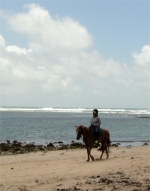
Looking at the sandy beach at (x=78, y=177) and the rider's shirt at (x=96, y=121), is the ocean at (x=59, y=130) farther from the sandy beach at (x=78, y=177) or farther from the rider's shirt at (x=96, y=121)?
the sandy beach at (x=78, y=177)

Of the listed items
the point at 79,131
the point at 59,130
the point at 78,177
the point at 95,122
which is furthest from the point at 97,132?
the point at 59,130

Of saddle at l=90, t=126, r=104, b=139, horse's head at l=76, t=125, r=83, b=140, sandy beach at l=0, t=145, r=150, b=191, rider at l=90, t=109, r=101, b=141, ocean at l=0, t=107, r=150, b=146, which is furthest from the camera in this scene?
ocean at l=0, t=107, r=150, b=146

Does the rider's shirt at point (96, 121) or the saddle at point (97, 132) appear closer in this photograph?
the rider's shirt at point (96, 121)

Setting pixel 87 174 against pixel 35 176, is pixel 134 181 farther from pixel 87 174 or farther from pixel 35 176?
pixel 35 176

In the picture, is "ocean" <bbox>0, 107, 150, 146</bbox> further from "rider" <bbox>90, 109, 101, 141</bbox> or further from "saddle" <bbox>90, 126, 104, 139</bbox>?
"rider" <bbox>90, 109, 101, 141</bbox>

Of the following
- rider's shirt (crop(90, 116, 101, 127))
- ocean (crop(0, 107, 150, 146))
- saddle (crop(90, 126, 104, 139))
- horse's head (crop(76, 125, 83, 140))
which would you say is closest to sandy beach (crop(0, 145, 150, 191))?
horse's head (crop(76, 125, 83, 140))

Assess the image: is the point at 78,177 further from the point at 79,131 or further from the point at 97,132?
the point at 97,132

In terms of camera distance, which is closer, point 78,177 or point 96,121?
point 78,177

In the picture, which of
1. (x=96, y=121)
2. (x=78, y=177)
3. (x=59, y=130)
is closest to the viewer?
(x=78, y=177)

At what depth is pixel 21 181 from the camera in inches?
372

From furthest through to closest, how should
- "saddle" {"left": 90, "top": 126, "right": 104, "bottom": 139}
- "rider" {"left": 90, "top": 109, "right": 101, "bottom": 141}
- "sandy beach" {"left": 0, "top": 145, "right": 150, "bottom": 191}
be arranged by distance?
"saddle" {"left": 90, "top": 126, "right": 104, "bottom": 139} → "rider" {"left": 90, "top": 109, "right": 101, "bottom": 141} → "sandy beach" {"left": 0, "top": 145, "right": 150, "bottom": 191}

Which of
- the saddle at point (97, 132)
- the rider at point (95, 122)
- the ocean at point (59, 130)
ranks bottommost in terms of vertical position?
the ocean at point (59, 130)

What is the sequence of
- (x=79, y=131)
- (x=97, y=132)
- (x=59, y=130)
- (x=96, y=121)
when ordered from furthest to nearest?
1. (x=59, y=130)
2. (x=97, y=132)
3. (x=96, y=121)
4. (x=79, y=131)

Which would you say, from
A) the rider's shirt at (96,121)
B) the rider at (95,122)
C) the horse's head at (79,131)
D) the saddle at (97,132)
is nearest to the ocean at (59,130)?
the saddle at (97,132)
